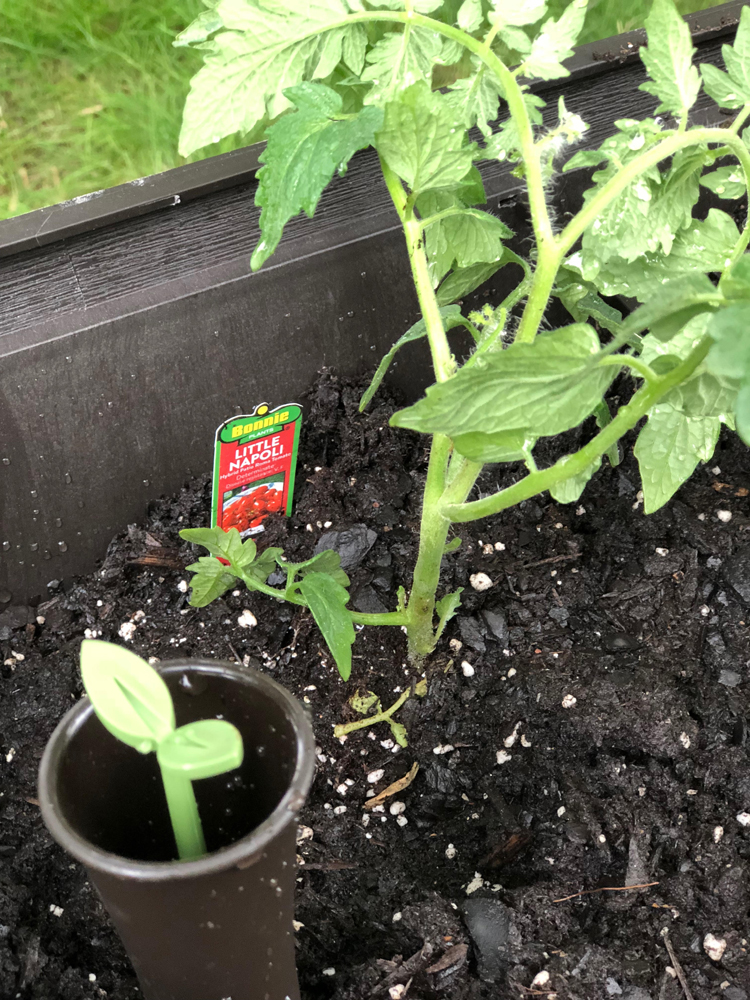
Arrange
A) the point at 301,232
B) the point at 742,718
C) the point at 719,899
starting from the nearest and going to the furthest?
1. the point at 719,899
2. the point at 742,718
3. the point at 301,232

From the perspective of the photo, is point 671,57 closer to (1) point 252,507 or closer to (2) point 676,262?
(2) point 676,262

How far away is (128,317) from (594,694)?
66 centimetres

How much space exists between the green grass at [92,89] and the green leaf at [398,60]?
65cm

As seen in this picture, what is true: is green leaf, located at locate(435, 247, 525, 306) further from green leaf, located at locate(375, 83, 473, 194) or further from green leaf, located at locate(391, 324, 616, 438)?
green leaf, located at locate(391, 324, 616, 438)

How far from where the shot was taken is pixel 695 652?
1025 millimetres

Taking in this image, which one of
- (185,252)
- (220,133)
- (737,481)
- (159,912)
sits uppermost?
(220,133)

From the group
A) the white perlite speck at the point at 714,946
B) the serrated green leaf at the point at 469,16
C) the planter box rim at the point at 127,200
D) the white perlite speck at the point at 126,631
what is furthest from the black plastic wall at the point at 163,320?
the white perlite speck at the point at 714,946

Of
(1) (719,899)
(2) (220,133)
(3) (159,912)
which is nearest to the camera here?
(3) (159,912)

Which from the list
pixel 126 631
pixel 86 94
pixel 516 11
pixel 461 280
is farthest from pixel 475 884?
pixel 86 94

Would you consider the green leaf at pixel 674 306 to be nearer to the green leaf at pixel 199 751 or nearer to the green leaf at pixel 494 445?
Answer: the green leaf at pixel 494 445

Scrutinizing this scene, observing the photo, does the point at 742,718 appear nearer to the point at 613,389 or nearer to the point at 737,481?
the point at 737,481

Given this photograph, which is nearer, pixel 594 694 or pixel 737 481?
pixel 594 694

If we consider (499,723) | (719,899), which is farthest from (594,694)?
(719,899)

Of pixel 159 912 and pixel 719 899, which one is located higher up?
pixel 159 912
